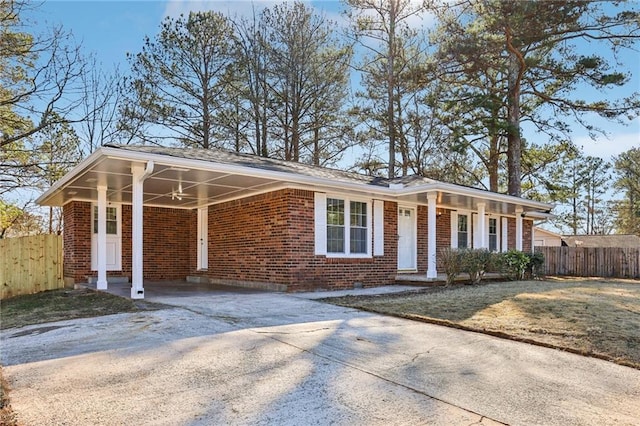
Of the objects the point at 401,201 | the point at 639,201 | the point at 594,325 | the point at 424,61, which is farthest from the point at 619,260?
the point at 639,201

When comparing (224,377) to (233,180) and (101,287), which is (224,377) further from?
(101,287)

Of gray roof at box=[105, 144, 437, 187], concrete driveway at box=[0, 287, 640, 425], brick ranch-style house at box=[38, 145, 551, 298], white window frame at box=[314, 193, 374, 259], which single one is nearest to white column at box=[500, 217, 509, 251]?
brick ranch-style house at box=[38, 145, 551, 298]

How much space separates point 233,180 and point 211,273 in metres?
4.53

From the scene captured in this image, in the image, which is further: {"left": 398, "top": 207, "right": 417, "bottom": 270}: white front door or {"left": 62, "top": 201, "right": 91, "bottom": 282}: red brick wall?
{"left": 398, "top": 207, "right": 417, "bottom": 270}: white front door

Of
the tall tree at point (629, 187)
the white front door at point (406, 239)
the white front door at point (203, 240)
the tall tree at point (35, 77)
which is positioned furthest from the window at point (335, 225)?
the tall tree at point (629, 187)

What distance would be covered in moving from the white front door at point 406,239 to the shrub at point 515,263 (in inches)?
100

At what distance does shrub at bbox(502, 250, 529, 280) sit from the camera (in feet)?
43.6

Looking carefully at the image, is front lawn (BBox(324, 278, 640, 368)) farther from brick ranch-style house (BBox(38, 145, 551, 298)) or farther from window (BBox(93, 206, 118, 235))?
window (BBox(93, 206, 118, 235))

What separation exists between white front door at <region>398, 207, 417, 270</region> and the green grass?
7.80m

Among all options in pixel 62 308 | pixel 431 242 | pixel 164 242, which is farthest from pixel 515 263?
pixel 62 308

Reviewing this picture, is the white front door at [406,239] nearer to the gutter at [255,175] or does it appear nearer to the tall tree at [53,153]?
the gutter at [255,175]

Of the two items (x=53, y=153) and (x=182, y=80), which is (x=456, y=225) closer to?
(x=182, y=80)

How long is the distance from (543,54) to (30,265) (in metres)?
20.8

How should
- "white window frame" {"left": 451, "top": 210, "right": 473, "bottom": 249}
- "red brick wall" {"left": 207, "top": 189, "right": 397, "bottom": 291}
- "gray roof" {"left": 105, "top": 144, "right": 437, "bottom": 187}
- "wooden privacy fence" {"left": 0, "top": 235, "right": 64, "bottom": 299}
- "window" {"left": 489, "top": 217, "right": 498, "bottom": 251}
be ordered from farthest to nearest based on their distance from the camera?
"window" {"left": 489, "top": 217, "right": 498, "bottom": 251}, "white window frame" {"left": 451, "top": 210, "right": 473, "bottom": 249}, "wooden privacy fence" {"left": 0, "top": 235, "right": 64, "bottom": 299}, "red brick wall" {"left": 207, "top": 189, "right": 397, "bottom": 291}, "gray roof" {"left": 105, "top": 144, "right": 437, "bottom": 187}
